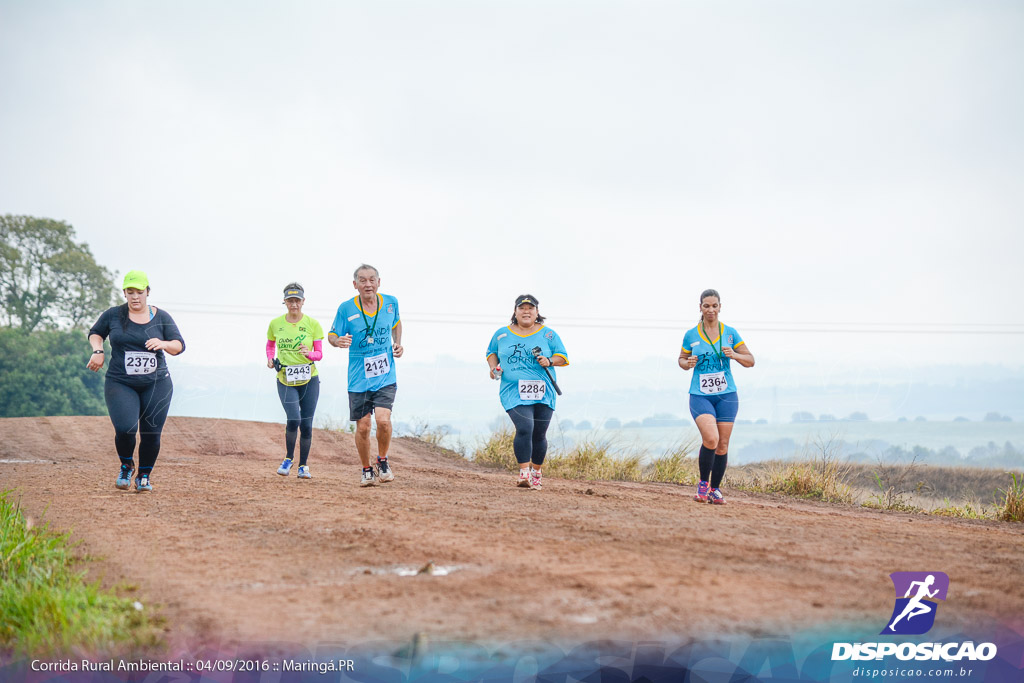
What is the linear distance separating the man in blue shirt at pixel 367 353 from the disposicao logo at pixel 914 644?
569cm

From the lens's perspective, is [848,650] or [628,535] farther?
[628,535]

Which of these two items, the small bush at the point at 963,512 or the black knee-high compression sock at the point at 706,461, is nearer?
the black knee-high compression sock at the point at 706,461

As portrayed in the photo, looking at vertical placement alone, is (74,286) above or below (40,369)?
above

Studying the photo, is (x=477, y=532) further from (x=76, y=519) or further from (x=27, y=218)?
(x=27, y=218)

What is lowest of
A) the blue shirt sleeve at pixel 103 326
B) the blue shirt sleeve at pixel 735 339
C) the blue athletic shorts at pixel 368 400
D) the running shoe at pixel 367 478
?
the running shoe at pixel 367 478

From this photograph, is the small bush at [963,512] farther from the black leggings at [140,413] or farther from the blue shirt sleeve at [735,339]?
the black leggings at [140,413]

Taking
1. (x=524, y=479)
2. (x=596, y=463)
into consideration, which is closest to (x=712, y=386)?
(x=524, y=479)

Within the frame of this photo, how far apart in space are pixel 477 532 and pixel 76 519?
134 inches

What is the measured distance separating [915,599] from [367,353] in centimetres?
603

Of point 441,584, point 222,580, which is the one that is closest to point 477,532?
point 441,584

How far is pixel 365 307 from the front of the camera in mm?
8531

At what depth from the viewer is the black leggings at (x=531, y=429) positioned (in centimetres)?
861

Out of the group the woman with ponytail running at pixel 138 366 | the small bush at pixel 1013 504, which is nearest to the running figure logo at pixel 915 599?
the small bush at pixel 1013 504

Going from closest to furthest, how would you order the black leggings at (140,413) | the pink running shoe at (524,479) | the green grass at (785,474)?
1. the black leggings at (140,413)
2. the pink running shoe at (524,479)
3. the green grass at (785,474)
